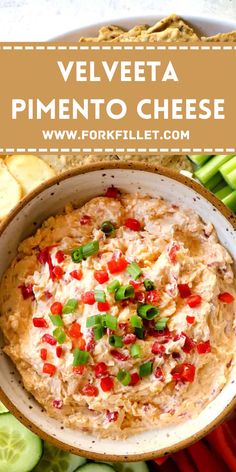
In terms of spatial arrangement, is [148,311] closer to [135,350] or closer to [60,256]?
[135,350]

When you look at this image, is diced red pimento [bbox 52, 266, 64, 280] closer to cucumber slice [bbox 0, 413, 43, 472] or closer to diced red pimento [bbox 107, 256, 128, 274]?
diced red pimento [bbox 107, 256, 128, 274]

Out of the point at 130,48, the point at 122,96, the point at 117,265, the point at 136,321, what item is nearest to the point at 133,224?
the point at 117,265

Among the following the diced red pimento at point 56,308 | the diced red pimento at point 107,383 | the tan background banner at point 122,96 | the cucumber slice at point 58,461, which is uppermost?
the tan background banner at point 122,96

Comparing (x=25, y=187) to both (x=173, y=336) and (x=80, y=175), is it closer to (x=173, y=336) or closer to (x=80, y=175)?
(x=80, y=175)

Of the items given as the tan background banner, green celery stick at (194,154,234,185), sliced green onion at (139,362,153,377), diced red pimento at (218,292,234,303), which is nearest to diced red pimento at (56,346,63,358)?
sliced green onion at (139,362,153,377)

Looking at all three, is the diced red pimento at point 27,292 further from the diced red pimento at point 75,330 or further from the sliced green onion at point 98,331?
the sliced green onion at point 98,331

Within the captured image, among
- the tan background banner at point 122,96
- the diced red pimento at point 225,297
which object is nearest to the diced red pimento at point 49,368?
the diced red pimento at point 225,297
